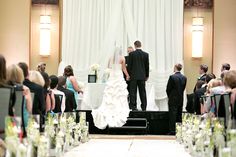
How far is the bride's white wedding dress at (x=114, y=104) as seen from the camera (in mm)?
11516

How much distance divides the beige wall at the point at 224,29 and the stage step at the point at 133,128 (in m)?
2.90

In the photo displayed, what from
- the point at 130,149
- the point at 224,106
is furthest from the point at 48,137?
the point at 130,149

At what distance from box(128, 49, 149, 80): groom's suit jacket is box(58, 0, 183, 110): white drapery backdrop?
1382mm

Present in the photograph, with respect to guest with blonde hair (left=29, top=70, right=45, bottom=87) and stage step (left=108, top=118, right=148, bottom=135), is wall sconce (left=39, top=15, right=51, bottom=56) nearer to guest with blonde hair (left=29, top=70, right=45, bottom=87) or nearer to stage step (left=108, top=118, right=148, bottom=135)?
stage step (left=108, top=118, right=148, bottom=135)

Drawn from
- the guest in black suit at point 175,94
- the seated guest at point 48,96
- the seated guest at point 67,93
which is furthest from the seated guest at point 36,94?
the guest in black suit at point 175,94

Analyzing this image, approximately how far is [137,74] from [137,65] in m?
0.19

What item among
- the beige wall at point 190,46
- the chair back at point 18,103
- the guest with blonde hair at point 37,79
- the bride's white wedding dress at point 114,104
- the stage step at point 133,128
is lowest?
the stage step at point 133,128

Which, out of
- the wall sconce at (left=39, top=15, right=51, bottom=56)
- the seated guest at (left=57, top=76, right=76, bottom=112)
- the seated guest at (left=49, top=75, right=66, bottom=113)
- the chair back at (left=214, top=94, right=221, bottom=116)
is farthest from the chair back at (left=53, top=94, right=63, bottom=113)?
the wall sconce at (left=39, top=15, right=51, bottom=56)

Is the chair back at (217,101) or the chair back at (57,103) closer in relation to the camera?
the chair back at (217,101)

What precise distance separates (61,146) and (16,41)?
7.42m

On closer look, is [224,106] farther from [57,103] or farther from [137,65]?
[137,65]

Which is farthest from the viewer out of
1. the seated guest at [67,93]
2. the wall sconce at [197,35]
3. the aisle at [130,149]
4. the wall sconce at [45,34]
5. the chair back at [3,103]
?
the wall sconce at [45,34]

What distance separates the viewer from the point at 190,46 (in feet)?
45.4

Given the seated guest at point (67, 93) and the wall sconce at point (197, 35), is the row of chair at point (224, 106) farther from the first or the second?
the wall sconce at point (197, 35)
